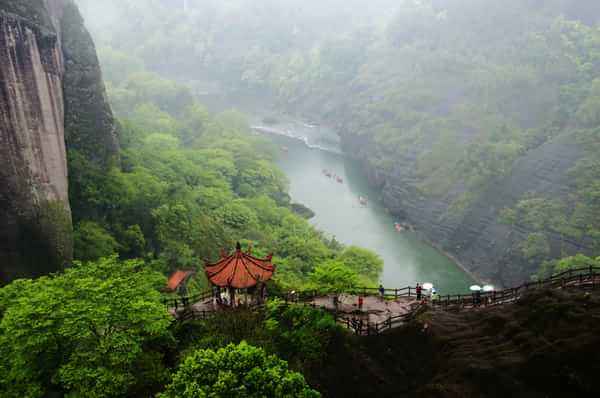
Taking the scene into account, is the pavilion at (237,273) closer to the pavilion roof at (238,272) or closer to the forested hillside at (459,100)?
the pavilion roof at (238,272)

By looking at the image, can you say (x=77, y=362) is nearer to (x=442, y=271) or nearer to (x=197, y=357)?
(x=197, y=357)

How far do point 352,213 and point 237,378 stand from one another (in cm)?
6064

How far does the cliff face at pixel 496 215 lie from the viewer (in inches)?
2154

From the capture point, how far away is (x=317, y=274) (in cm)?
2592

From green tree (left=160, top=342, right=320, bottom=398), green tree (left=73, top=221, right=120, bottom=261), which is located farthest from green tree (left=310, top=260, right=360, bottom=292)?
green tree (left=73, top=221, right=120, bottom=261)

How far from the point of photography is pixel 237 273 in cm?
2367

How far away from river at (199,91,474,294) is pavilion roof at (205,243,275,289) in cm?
3180

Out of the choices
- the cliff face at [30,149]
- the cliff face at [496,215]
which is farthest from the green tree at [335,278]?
the cliff face at [496,215]

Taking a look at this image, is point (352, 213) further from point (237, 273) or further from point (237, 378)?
point (237, 378)

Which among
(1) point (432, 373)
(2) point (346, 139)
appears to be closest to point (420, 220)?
(2) point (346, 139)

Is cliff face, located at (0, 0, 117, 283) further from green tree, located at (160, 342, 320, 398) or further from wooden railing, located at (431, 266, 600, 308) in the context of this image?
wooden railing, located at (431, 266, 600, 308)

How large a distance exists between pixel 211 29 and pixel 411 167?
394ft

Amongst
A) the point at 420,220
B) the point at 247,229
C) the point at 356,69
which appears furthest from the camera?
the point at 356,69

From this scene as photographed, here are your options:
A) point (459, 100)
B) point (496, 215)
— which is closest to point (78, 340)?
point (496, 215)
